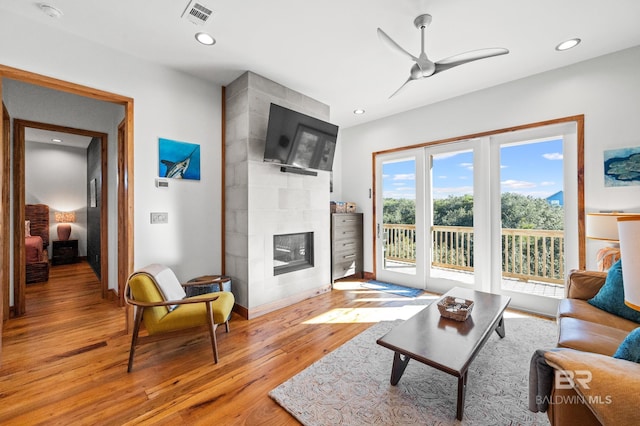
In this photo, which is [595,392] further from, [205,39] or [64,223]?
[64,223]

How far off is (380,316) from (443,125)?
2763mm

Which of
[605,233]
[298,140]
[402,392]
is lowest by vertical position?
[402,392]

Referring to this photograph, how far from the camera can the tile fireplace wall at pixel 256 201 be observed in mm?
3070

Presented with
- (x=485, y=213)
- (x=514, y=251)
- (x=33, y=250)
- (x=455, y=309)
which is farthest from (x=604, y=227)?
(x=33, y=250)

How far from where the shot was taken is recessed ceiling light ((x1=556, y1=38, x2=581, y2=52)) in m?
2.49

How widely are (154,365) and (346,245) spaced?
306 cm

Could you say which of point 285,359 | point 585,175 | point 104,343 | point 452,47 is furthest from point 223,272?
point 585,175

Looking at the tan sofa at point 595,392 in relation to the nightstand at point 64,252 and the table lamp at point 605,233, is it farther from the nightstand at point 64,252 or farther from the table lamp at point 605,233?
the nightstand at point 64,252

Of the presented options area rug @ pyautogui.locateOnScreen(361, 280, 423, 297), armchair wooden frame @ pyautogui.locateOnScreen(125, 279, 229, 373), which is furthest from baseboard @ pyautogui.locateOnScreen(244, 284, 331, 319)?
armchair wooden frame @ pyautogui.locateOnScreen(125, 279, 229, 373)

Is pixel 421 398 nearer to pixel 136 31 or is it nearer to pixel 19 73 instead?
pixel 136 31

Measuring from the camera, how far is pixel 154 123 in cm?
286

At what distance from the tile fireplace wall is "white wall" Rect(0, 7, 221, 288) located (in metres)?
0.22

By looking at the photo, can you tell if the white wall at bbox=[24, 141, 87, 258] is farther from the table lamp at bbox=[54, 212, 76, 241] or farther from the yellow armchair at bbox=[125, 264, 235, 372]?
the yellow armchair at bbox=[125, 264, 235, 372]

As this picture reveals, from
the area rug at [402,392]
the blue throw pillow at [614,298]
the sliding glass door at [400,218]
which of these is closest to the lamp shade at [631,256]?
the area rug at [402,392]
